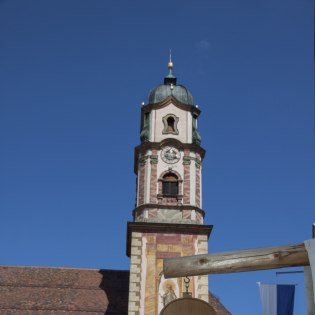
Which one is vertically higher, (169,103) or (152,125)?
(169,103)

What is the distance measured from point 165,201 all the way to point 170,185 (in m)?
0.98

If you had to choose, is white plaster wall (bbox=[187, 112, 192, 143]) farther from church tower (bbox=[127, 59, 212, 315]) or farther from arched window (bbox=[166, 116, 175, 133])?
arched window (bbox=[166, 116, 175, 133])

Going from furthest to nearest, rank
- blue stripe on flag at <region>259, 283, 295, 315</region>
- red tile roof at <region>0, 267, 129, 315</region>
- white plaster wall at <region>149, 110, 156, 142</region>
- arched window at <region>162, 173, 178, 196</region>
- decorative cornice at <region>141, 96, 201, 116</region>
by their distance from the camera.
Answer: decorative cornice at <region>141, 96, 201, 116</region>
white plaster wall at <region>149, 110, 156, 142</region>
arched window at <region>162, 173, 178, 196</region>
red tile roof at <region>0, 267, 129, 315</region>
blue stripe on flag at <region>259, 283, 295, 315</region>

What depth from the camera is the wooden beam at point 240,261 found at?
5.65 meters

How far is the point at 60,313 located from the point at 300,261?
21286 mm

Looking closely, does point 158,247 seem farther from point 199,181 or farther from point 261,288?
point 261,288

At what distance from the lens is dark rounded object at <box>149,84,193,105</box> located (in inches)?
1213

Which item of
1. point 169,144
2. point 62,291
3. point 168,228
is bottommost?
point 62,291

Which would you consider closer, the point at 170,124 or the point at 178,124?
the point at 178,124

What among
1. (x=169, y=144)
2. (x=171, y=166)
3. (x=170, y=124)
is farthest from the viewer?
(x=170, y=124)

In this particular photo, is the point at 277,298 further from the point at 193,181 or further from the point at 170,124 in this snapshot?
the point at 170,124

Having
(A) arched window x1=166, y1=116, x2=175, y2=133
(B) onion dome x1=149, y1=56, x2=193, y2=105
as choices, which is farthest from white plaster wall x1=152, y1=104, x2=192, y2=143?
(B) onion dome x1=149, y1=56, x2=193, y2=105

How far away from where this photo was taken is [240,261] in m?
5.78

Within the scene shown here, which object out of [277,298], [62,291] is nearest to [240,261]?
[277,298]
